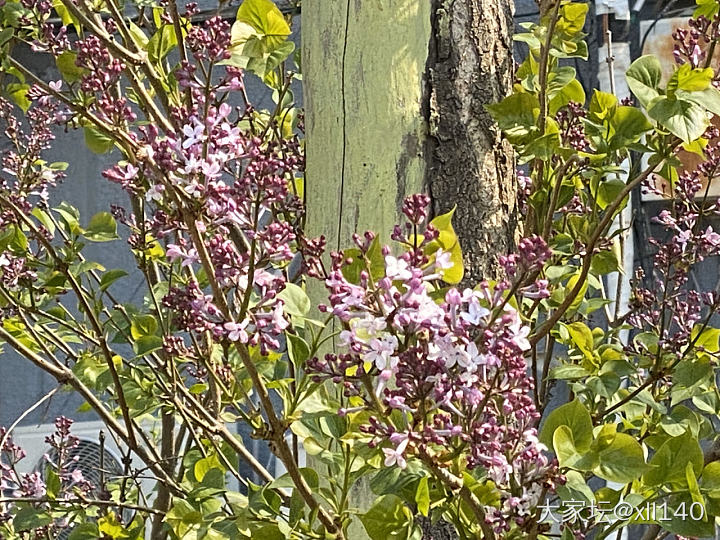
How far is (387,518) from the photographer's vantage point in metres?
0.71

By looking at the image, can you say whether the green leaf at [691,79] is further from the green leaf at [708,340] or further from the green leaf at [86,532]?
the green leaf at [86,532]

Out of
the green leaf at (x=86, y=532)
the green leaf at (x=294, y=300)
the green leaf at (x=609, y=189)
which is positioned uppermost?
the green leaf at (x=609, y=189)

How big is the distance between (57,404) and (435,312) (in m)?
3.29

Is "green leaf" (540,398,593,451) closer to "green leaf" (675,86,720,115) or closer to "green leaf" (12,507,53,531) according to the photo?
→ "green leaf" (675,86,720,115)

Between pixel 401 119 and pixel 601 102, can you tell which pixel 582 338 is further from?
pixel 401 119

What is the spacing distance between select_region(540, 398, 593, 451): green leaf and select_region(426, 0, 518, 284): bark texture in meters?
0.22

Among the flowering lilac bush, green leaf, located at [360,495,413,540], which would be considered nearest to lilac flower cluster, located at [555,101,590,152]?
the flowering lilac bush

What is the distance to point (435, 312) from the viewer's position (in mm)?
614

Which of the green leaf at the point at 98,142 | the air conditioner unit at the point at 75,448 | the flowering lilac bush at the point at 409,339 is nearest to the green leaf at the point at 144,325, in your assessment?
the flowering lilac bush at the point at 409,339

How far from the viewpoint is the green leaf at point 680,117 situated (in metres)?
0.77

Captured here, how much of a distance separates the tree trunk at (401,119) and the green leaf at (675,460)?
0.22 m

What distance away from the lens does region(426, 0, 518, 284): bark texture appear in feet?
2.95

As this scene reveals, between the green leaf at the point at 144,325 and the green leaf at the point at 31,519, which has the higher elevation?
the green leaf at the point at 144,325

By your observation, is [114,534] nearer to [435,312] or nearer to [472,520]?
[472,520]
